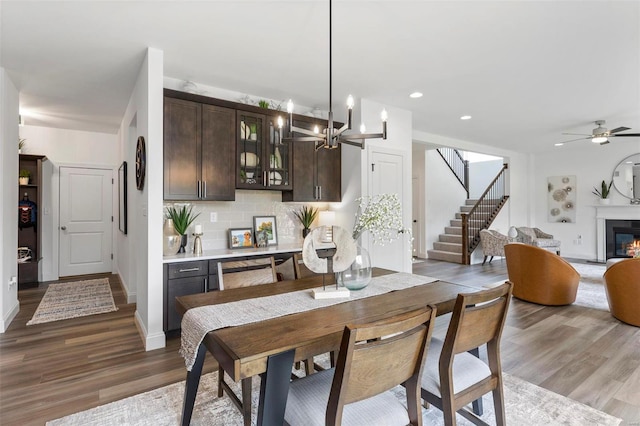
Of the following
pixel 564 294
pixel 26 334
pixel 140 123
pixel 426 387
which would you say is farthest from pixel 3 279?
pixel 564 294

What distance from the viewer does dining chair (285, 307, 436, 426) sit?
1157mm

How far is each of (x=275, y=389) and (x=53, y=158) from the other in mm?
6756

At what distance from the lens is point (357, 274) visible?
6.79 ft

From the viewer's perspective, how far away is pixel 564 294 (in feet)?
14.3

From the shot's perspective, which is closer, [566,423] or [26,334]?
[566,423]

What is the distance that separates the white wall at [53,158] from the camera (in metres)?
5.83

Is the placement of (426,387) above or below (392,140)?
below

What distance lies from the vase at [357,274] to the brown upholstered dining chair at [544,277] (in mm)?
3130

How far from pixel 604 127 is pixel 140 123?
24.3 ft

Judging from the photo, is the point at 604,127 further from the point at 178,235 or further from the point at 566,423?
the point at 178,235

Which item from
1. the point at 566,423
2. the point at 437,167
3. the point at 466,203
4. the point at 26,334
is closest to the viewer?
the point at 566,423

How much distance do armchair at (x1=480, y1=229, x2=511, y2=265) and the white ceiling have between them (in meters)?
3.13

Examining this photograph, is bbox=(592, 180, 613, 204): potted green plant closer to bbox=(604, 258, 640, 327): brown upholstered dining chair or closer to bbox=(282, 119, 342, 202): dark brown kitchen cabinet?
bbox=(604, 258, 640, 327): brown upholstered dining chair

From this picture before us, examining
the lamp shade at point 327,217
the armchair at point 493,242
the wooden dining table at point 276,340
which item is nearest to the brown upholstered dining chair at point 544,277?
the lamp shade at point 327,217
